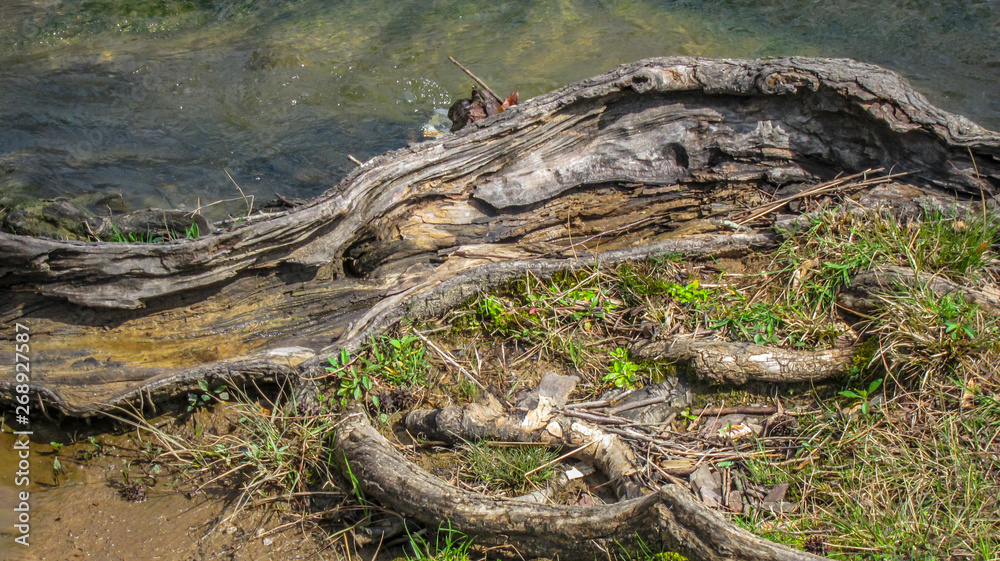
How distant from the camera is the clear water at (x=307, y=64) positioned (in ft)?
21.4

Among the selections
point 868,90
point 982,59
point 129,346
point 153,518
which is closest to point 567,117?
point 868,90

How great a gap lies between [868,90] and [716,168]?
0.93 m

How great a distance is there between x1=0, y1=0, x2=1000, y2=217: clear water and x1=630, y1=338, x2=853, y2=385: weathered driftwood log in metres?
4.17

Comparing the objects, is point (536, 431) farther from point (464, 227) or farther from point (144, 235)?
point (144, 235)

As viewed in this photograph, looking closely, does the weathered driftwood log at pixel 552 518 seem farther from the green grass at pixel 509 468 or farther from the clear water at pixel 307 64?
the clear water at pixel 307 64

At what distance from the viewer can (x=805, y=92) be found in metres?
4.10

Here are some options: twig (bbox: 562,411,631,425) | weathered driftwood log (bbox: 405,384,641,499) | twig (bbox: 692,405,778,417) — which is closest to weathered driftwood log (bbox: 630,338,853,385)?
twig (bbox: 692,405,778,417)

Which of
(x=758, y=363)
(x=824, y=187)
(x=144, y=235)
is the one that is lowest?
(x=758, y=363)

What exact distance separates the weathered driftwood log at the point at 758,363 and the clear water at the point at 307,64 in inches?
164

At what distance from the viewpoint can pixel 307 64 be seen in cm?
806

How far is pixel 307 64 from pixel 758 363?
6657 millimetres

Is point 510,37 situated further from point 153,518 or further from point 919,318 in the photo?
point 153,518

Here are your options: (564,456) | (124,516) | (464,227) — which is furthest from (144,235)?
(564,456)

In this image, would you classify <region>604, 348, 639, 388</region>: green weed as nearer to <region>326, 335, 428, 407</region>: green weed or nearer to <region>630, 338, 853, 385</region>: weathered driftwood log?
<region>630, 338, 853, 385</region>: weathered driftwood log
